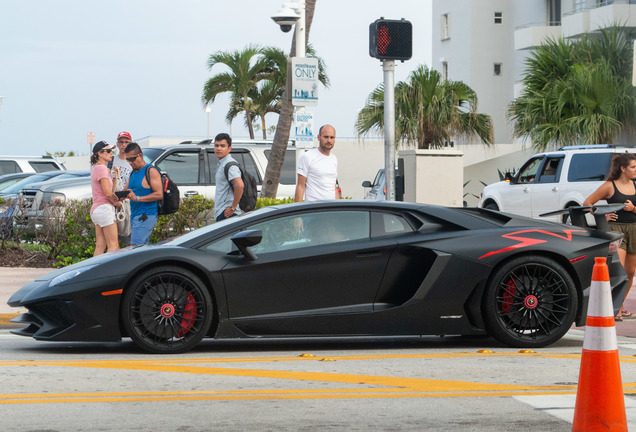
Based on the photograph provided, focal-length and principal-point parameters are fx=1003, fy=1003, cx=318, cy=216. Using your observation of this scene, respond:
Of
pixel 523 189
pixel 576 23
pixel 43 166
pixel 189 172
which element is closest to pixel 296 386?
pixel 189 172

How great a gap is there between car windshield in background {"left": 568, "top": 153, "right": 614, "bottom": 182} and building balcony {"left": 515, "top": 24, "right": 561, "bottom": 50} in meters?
21.2

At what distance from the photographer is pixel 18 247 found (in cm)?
1580

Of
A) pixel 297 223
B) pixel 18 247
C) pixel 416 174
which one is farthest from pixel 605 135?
pixel 297 223

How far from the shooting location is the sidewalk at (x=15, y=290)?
9.76 metres

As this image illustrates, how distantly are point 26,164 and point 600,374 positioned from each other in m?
23.8

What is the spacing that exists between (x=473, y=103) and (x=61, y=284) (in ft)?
93.2

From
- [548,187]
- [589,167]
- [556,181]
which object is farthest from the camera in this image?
[548,187]

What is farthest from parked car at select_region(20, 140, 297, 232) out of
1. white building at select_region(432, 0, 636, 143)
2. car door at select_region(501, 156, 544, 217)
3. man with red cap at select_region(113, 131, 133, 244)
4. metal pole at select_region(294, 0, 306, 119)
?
white building at select_region(432, 0, 636, 143)

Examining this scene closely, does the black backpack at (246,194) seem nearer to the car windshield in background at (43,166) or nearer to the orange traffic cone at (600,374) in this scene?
the orange traffic cone at (600,374)

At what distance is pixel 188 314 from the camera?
25.1 feet

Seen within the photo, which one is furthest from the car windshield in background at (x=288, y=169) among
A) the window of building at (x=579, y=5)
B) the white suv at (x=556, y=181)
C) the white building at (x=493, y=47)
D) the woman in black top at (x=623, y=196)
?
the window of building at (x=579, y=5)

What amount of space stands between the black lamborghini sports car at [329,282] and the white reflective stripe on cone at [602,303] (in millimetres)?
2650

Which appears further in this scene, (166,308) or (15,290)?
(15,290)

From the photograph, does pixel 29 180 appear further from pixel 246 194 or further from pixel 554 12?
pixel 554 12
